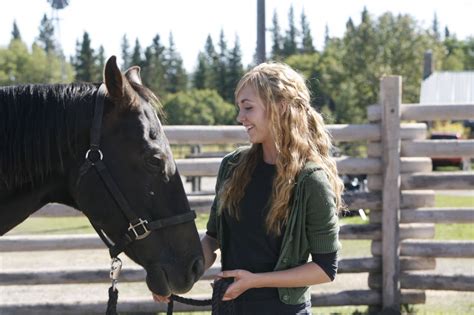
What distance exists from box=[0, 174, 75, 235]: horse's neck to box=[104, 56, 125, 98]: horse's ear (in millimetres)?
444

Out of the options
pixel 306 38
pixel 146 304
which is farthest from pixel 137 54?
pixel 146 304

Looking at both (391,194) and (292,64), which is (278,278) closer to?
(391,194)

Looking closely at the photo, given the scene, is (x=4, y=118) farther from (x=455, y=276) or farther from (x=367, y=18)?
(x=367, y=18)

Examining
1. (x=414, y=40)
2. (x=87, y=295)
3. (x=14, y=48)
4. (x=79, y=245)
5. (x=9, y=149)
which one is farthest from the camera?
(x=14, y=48)

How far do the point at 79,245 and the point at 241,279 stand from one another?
3919 millimetres

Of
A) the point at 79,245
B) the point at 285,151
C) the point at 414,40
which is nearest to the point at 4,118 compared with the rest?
the point at 285,151

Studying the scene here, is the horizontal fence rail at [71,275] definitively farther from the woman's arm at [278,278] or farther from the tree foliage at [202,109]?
the tree foliage at [202,109]

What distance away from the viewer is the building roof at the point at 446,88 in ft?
157

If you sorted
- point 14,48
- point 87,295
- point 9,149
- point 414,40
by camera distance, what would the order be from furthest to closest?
point 14,48 < point 414,40 < point 87,295 < point 9,149

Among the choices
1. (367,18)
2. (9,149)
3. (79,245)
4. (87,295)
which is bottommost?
(87,295)

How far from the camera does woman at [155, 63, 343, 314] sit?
2.54 m

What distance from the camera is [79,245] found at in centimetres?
617

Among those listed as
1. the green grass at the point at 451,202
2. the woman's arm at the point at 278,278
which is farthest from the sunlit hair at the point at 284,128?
the green grass at the point at 451,202

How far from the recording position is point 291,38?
101 meters
